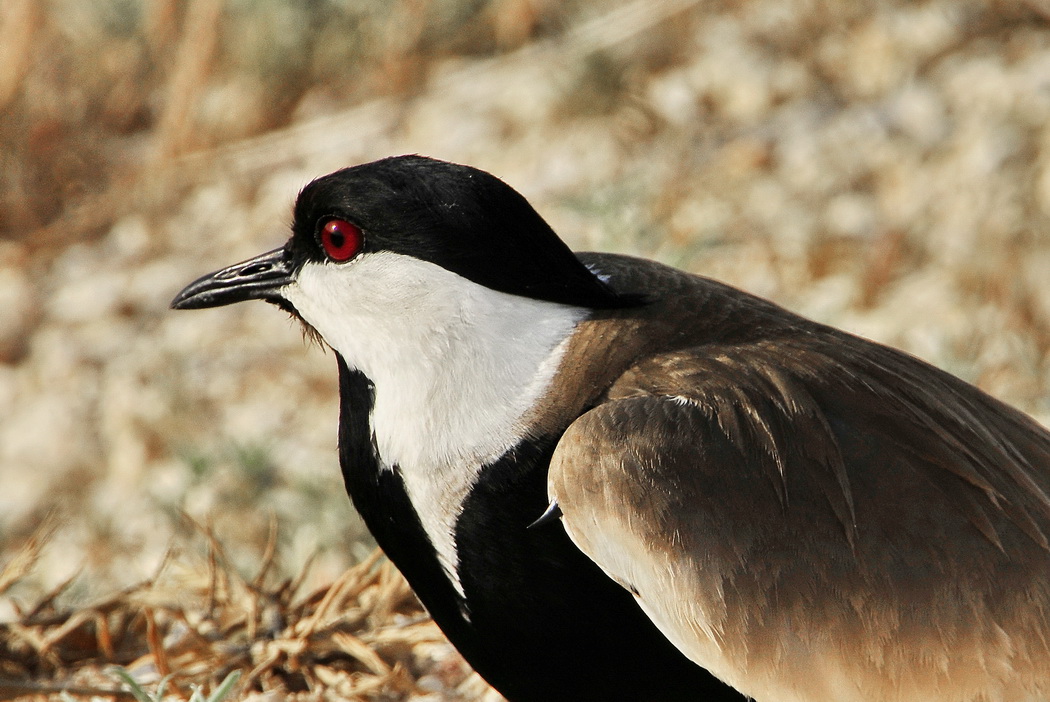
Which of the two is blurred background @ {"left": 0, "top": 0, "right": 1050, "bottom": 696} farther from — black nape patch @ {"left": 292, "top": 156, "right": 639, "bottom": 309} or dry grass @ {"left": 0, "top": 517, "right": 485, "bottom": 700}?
black nape patch @ {"left": 292, "top": 156, "right": 639, "bottom": 309}

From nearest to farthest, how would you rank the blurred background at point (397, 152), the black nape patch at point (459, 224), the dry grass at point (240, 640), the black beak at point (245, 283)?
1. the black nape patch at point (459, 224)
2. the black beak at point (245, 283)
3. the dry grass at point (240, 640)
4. the blurred background at point (397, 152)

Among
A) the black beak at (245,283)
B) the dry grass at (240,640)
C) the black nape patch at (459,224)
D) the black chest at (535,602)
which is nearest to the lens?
the black chest at (535,602)

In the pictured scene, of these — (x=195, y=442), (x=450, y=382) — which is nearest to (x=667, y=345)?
(x=450, y=382)

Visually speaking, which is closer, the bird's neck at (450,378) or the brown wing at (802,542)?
the brown wing at (802,542)

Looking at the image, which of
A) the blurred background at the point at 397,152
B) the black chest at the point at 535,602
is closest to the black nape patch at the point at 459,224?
the black chest at the point at 535,602

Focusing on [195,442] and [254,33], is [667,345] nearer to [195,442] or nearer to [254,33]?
[195,442]

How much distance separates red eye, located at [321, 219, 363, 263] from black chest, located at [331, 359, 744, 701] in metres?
0.44

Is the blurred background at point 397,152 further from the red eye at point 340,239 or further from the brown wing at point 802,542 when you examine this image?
the brown wing at point 802,542

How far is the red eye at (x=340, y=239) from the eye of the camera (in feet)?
8.34

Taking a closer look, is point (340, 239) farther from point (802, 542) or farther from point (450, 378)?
A: point (802, 542)

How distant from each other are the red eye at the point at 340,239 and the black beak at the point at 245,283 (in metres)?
0.16

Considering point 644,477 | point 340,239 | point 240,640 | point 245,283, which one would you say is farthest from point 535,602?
point 240,640

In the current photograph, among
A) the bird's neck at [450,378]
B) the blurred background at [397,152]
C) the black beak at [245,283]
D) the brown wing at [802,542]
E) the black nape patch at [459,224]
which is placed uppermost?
the blurred background at [397,152]

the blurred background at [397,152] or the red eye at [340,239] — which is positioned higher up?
the blurred background at [397,152]
